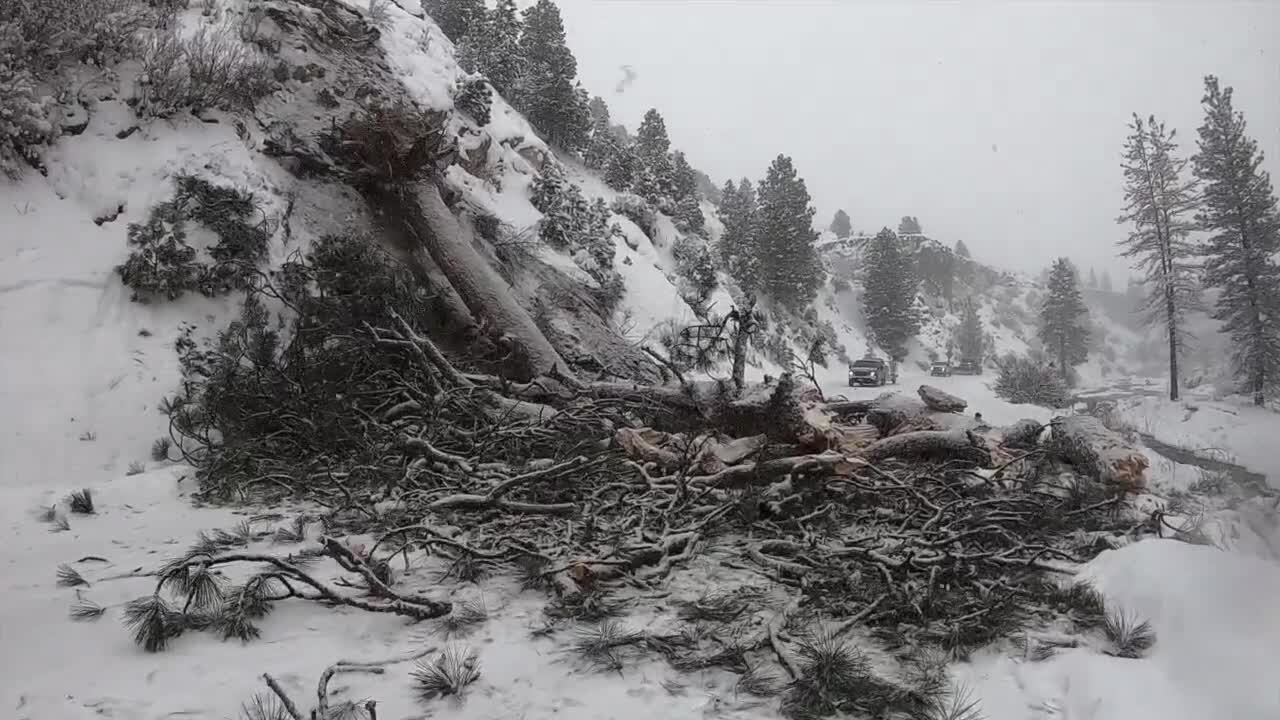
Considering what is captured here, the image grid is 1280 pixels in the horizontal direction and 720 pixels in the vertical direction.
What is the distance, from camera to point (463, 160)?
13.1 metres

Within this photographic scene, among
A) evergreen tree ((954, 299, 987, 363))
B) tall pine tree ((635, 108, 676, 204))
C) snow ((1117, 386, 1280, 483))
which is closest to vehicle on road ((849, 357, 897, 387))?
evergreen tree ((954, 299, 987, 363))

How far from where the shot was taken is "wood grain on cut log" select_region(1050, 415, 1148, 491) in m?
4.56

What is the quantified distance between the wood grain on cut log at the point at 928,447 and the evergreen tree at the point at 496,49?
94.4 ft

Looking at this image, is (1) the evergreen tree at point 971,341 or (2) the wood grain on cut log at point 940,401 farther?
(1) the evergreen tree at point 971,341

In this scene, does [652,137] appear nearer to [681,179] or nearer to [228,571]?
[681,179]

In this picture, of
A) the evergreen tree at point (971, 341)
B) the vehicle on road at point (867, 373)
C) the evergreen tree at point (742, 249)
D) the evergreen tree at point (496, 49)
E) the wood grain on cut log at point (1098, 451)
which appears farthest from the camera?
the evergreen tree at point (742, 249)

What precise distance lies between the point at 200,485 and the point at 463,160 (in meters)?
10.2

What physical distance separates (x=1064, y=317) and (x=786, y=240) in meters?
19.9

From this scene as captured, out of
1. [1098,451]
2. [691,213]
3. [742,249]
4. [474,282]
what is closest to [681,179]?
[691,213]

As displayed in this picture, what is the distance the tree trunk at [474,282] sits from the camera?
7.67 meters

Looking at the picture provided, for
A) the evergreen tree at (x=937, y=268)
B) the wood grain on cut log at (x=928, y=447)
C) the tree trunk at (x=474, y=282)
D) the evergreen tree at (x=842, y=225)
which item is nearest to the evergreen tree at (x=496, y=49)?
the tree trunk at (x=474, y=282)

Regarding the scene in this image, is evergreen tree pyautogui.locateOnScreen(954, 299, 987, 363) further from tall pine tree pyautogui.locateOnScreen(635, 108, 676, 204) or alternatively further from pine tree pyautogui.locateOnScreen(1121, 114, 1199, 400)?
pine tree pyautogui.locateOnScreen(1121, 114, 1199, 400)

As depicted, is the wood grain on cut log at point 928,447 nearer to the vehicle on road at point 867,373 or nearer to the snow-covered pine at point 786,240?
the vehicle on road at point 867,373

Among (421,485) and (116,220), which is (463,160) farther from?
(421,485)
